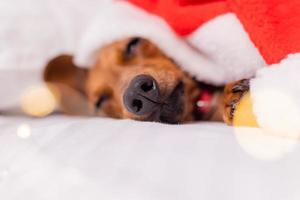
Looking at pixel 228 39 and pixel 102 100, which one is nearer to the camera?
pixel 228 39

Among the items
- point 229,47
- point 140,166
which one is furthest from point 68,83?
point 140,166

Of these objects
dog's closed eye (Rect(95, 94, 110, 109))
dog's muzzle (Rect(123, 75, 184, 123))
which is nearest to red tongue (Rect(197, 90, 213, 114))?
dog's muzzle (Rect(123, 75, 184, 123))

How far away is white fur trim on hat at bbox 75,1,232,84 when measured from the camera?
1325mm

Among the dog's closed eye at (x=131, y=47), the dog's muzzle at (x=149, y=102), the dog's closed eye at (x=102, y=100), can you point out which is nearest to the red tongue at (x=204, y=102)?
the dog's muzzle at (x=149, y=102)

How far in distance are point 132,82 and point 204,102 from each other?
10.8 inches

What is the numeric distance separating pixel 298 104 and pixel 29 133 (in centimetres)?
54

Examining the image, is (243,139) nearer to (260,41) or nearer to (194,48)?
(260,41)

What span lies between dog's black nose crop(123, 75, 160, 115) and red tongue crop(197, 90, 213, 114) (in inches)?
9.1

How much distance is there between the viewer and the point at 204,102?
1424 mm

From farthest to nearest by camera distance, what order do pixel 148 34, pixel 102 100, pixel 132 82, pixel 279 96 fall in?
pixel 102 100 → pixel 148 34 → pixel 132 82 → pixel 279 96

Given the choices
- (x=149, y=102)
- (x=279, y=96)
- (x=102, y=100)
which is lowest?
(x=102, y=100)

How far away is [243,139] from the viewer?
871 mm

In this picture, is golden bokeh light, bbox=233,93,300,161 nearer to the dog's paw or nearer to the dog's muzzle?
the dog's paw

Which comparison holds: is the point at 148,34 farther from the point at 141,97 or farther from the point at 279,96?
the point at 279,96
